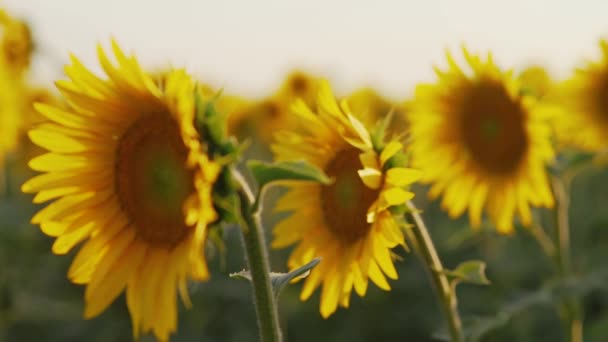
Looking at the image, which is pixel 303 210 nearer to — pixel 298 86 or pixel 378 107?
pixel 298 86

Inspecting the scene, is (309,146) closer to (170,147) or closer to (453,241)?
(170,147)

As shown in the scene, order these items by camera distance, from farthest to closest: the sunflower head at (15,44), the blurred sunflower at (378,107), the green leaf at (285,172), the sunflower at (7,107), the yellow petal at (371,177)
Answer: the blurred sunflower at (378,107), the sunflower at (7,107), the sunflower head at (15,44), the yellow petal at (371,177), the green leaf at (285,172)

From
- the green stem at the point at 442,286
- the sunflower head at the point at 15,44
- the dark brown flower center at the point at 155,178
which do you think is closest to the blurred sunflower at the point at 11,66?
the sunflower head at the point at 15,44

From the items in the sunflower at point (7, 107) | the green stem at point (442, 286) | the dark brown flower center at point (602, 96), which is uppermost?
the sunflower at point (7, 107)

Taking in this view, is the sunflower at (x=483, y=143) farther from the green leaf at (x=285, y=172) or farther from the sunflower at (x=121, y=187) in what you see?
the green leaf at (x=285, y=172)

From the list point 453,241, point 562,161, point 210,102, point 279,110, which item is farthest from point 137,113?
point 279,110

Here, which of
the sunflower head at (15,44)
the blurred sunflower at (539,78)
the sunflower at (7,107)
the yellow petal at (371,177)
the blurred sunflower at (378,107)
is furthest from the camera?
the blurred sunflower at (378,107)
